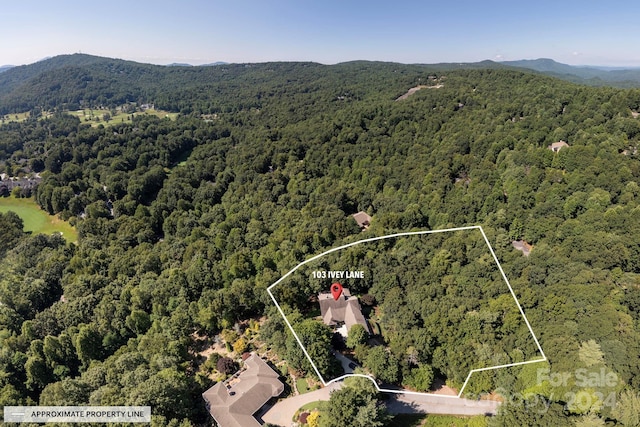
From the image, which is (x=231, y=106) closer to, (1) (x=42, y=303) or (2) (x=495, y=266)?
(1) (x=42, y=303)

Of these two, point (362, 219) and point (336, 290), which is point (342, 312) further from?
point (362, 219)

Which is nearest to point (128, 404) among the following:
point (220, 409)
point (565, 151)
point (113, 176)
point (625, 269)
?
point (220, 409)

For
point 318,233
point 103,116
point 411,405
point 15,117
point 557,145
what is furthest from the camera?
point 15,117

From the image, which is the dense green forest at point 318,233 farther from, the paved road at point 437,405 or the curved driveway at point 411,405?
the curved driveway at point 411,405

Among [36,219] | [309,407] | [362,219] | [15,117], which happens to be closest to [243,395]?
[309,407]

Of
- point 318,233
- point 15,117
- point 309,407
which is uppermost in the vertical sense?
point 15,117

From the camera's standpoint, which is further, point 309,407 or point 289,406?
point 289,406
